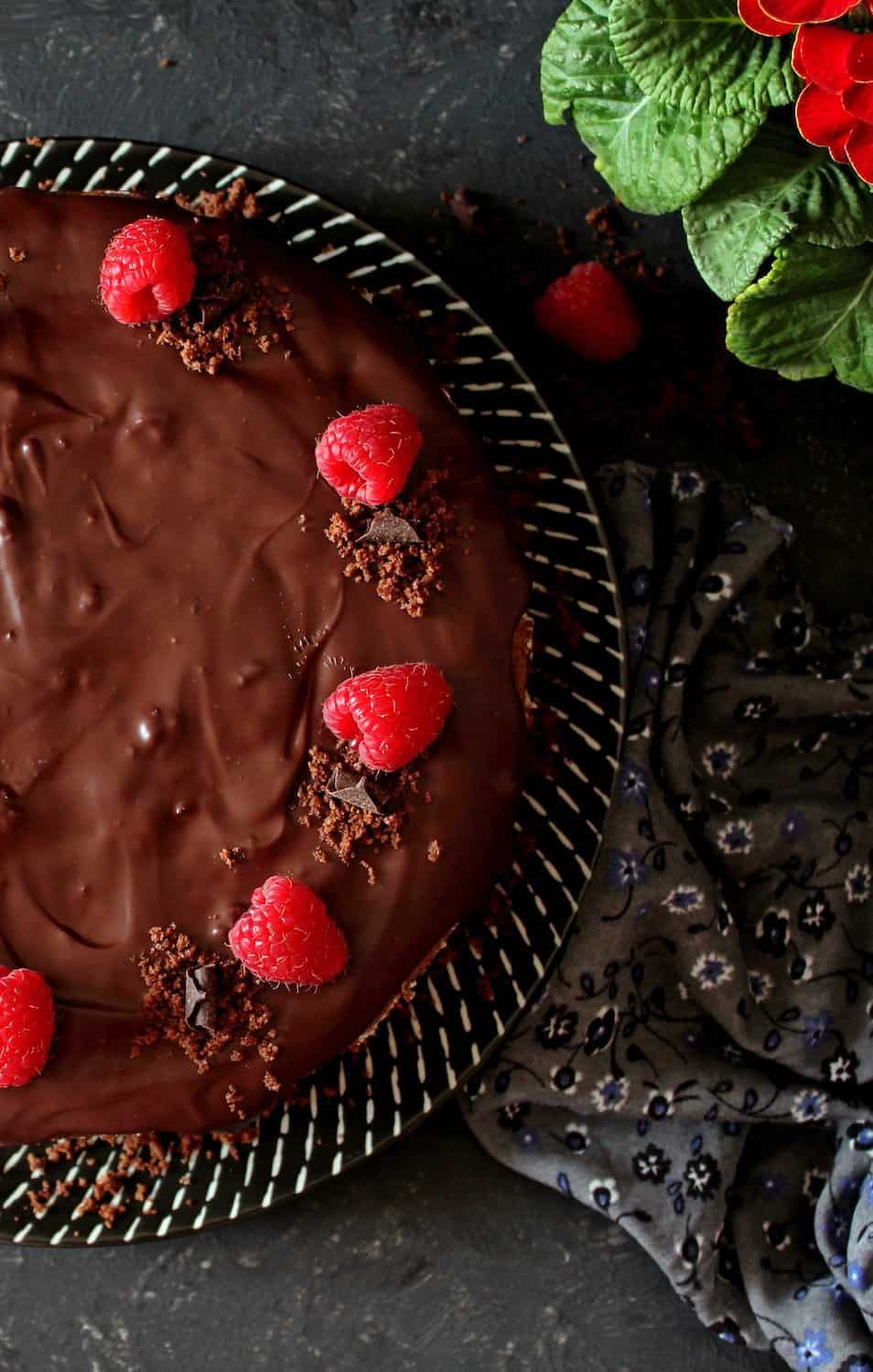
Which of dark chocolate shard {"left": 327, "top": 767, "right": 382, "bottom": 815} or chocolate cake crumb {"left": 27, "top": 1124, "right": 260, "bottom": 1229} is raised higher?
dark chocolate shard {"left": 327, "top": 767, "right": 382, "bottom": 815}

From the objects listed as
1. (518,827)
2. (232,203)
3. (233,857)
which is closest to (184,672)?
(233,857)

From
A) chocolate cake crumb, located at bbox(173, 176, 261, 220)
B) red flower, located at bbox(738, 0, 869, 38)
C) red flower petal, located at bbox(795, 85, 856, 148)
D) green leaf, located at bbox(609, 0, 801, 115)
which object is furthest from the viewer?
chocolate cake crumb, located at bbox(173, 176, 261, 220)

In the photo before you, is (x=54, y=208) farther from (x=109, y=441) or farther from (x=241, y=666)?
(x=241, y=666)

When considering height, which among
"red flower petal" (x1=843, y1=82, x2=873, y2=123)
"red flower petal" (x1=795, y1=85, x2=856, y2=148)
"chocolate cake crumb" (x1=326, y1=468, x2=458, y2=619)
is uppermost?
"red flower petal" (x1=843, y1=82, x2=873, y2=123)

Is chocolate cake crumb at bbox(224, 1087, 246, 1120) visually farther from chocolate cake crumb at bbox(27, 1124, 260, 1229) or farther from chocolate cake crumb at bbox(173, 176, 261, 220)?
chocolate cake crumb at bbox(173, 176, 261, 220)

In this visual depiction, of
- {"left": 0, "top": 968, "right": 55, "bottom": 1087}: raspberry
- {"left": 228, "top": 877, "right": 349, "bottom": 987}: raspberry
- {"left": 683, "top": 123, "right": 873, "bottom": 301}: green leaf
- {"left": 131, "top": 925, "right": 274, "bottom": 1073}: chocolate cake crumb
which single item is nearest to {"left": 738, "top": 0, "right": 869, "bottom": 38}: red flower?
{"left": 683, "top": 123, "right": 873, "bottom": 301}: green leaf

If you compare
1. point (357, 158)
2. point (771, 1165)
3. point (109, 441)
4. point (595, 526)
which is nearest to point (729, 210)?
point (595, 526)

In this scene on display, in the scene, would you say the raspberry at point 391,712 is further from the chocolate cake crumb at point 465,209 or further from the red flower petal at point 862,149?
the chocolate cake crumb at point 465,209

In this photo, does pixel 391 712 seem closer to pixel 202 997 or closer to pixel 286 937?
pixel 286 937
